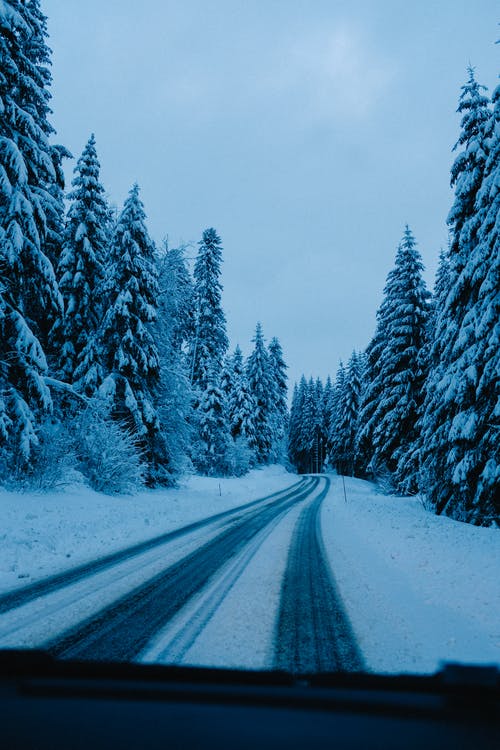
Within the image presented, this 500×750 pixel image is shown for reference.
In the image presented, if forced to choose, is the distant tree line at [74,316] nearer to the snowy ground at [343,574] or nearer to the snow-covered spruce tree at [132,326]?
the snow-covered spruce tree at [132,326]

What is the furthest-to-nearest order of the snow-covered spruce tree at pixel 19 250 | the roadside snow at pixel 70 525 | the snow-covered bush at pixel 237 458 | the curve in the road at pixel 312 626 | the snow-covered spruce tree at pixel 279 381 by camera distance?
the snow-covered spruce tree at pixel 279 381 < the snow-covered bush at pixel 237 458 < the snow-covered spruce tree at pixel 19 250 < the roadside snow at pixel 70 525 < the curve in the road at pixel 312 626

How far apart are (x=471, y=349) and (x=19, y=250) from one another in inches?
531

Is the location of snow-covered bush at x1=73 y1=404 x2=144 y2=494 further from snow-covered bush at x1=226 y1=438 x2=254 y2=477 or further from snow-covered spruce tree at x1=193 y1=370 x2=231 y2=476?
snow-covered bush at x1=226 y1=438 x2=254 y2=477

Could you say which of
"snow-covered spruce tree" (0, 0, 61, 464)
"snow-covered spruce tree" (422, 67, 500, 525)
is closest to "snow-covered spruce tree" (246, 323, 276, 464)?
"snow-covered spruce tree" (422, 67, 500, 525)

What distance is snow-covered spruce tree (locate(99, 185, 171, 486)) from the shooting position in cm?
1962

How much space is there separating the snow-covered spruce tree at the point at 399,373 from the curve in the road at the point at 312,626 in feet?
55.1

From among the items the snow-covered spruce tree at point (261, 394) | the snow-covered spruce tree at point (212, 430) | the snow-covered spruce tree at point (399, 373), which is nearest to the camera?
the snow-covered spruce tree at point (399, 373)

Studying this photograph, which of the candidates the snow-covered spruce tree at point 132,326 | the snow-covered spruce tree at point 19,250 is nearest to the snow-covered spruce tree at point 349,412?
the snow-covered spruce tree at point 132,326

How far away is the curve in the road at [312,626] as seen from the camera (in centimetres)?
340

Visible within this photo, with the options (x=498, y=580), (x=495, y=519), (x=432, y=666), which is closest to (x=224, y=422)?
(x=495, y=519)

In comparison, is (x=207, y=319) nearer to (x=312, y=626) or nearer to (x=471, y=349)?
(x=471, y=349)

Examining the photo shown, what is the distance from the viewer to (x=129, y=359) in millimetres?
19625

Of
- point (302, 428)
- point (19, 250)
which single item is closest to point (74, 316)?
point (19, 250)

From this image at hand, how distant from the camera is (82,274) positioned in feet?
64.2
